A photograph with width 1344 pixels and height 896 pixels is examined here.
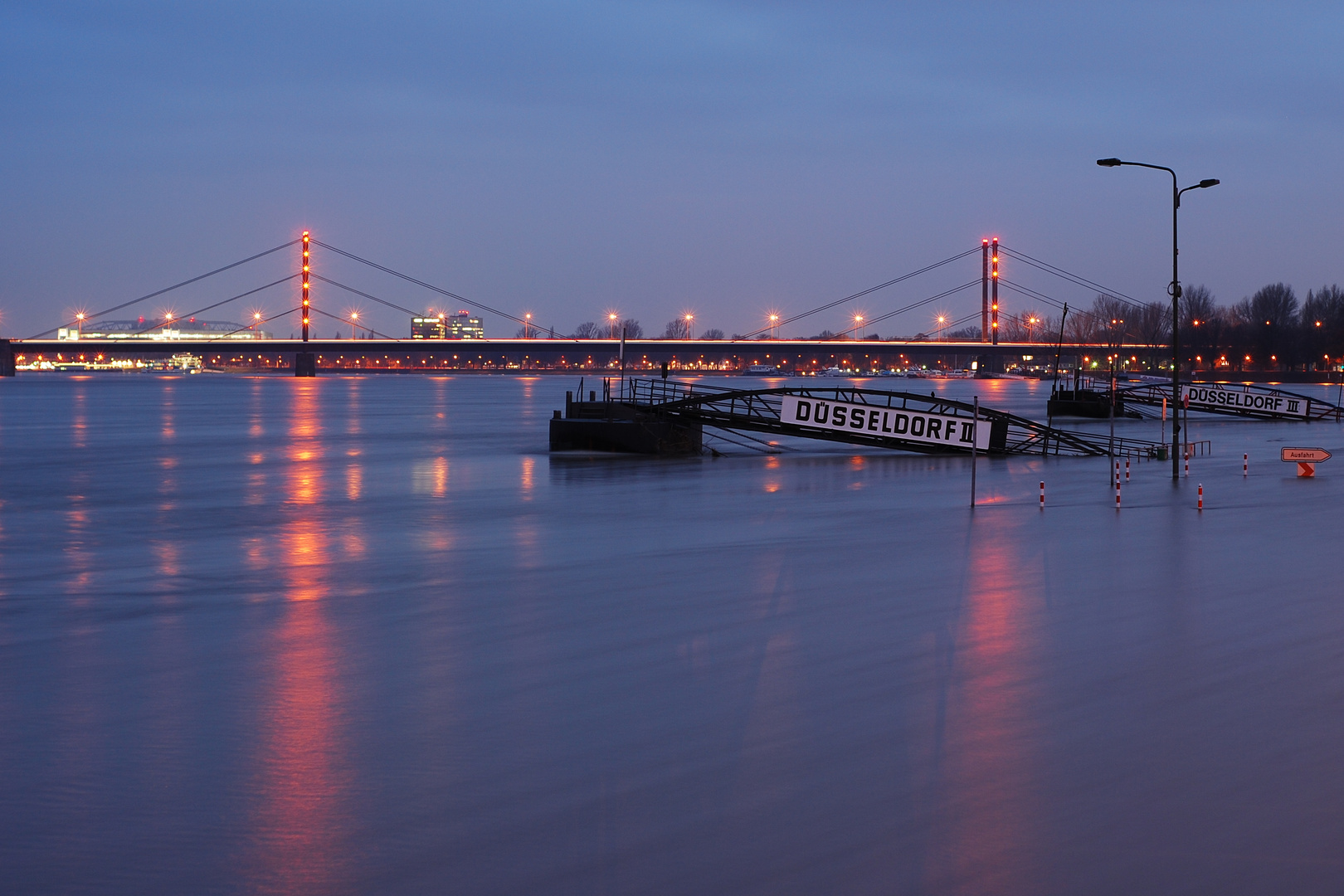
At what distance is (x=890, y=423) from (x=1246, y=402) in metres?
33.3

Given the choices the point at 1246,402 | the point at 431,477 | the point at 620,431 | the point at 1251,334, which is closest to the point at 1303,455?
the point at 620,431

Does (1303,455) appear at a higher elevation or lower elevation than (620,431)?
lower

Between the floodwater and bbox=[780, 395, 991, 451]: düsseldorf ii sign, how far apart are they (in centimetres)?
1537

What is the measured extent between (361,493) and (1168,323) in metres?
150

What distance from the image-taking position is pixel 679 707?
29.7 ft

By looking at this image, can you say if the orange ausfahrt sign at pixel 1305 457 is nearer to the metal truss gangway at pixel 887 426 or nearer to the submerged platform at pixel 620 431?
the metal truss gangway at pixel 887 426

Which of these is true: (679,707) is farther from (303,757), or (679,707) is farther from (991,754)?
(303,757)

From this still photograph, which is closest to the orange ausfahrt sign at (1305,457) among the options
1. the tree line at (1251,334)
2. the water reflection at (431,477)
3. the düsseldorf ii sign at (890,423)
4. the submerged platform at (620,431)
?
the düsseldorf ii sign at (890,423)

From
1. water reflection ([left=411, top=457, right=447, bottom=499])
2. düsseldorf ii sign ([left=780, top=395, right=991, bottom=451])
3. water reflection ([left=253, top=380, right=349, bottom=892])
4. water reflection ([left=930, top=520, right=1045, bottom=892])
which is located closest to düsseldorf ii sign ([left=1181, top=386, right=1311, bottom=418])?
düsseldorf ii sign ([left=780, top=395, right=991, bottom=451])

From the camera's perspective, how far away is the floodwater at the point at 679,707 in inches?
250

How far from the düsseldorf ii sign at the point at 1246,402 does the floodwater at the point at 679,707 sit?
44310 millimetres

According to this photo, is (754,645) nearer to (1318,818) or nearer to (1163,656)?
(1163,656)

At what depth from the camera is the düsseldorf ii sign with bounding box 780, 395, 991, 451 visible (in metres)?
36.6

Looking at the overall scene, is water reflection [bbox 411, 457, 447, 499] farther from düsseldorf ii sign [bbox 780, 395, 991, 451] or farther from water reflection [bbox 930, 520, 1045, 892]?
water reflection [bbox 930, 520, 1045, 892]
